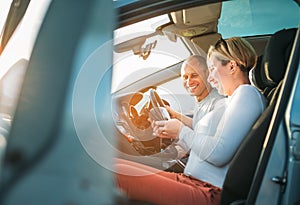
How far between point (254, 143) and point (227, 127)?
220mm

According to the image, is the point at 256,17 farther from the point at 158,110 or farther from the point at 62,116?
the point at 62,116

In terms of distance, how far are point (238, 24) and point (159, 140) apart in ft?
2.30

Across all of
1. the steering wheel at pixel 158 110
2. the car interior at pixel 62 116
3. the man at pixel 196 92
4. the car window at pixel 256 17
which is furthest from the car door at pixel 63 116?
the steering wheel at pixel 158 110

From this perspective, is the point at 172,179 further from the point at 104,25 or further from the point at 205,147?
the point at 104,25

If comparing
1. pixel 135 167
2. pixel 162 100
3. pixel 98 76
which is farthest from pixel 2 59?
pixel 162 100

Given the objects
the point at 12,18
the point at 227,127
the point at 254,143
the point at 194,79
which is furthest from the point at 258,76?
the point at 12,18

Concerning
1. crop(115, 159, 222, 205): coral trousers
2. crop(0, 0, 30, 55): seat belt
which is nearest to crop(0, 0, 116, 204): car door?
crop(0, 0, 30, 55): seat belt

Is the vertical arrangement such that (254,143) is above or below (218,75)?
below

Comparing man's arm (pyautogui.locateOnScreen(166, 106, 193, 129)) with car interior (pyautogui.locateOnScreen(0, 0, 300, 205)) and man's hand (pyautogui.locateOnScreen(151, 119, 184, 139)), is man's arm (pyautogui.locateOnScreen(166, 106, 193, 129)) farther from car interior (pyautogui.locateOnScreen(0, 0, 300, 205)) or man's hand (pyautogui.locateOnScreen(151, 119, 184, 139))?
car interior (pyautogui.locateOnScreen(0, 0, 300, 205))

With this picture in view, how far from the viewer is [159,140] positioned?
252 centimetres

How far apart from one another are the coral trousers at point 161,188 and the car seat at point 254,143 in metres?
0.13

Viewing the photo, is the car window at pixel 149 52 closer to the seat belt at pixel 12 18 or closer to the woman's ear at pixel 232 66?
the woman's ear at pixel 232 66

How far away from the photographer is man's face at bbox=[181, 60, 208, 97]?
2.60m

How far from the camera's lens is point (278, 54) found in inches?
84.3
